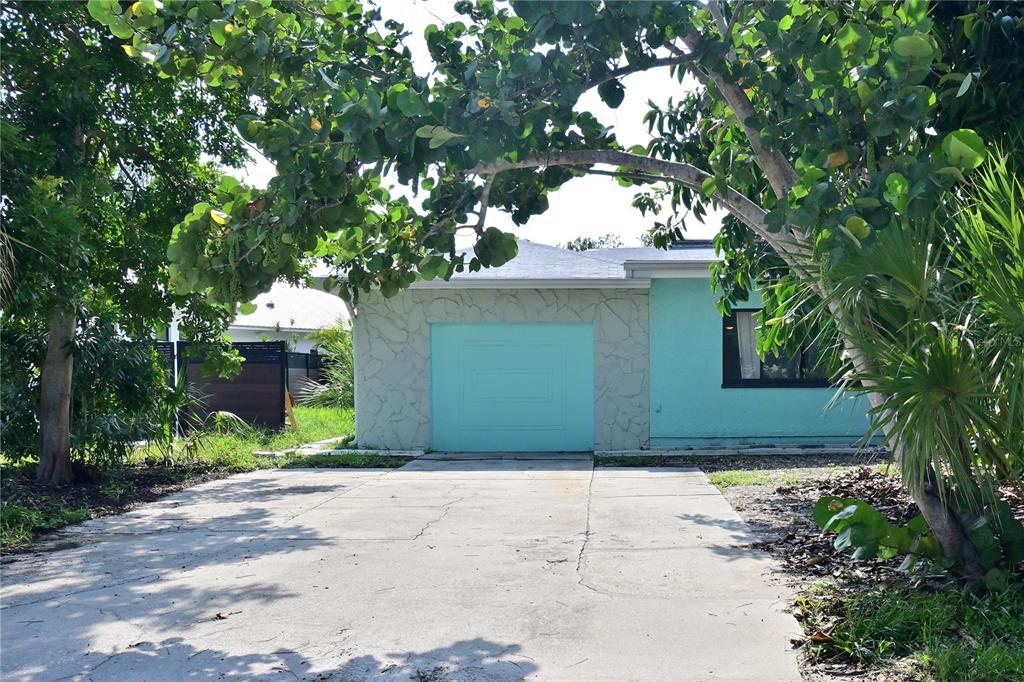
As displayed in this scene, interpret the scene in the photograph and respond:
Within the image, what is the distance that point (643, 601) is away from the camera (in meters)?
6.15

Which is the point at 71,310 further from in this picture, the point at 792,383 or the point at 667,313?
the point at 792,383

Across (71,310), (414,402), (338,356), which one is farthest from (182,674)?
(338,356)

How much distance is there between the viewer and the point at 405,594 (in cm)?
641

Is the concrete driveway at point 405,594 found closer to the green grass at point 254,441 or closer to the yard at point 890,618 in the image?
the yard at point 890,618

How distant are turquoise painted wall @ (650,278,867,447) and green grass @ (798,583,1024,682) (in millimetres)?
9127

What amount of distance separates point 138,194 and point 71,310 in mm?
2466

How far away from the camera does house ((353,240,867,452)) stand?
1499 cm

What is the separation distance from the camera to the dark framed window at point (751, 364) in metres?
15.0

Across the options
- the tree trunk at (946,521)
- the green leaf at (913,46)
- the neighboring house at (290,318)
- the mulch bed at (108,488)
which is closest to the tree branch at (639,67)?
the green leaf at (913,46)

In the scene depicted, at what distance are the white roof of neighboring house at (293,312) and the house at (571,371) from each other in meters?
11.5

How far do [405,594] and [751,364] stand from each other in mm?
9900

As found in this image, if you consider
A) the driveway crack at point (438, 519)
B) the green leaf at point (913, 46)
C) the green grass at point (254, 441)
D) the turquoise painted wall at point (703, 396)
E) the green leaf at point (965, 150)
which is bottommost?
the driveway crack at point (438, 519)

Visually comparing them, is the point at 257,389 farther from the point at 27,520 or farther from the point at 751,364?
the point at 27,520

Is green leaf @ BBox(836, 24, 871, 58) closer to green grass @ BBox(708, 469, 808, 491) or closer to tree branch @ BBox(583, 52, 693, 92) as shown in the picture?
tree branch @ BBox(583, 52, 693, 92)
